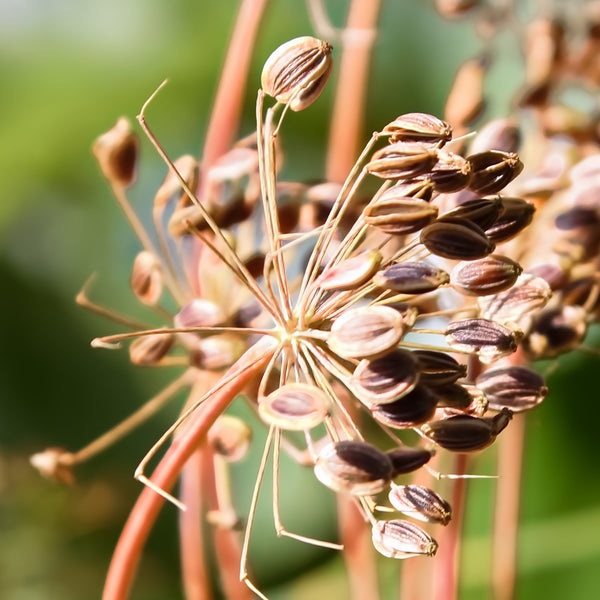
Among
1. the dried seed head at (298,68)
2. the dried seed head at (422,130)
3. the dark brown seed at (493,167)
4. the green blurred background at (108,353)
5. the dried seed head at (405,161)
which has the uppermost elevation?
the dried seed head at (298,68)

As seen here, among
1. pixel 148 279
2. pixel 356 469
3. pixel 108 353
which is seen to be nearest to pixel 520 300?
pixel 356 469

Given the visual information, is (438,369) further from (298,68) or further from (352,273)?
(298,68)

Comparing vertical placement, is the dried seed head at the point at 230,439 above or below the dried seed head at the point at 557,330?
below

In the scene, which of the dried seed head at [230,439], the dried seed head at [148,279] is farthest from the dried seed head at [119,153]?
the dried seed head at [230,439]

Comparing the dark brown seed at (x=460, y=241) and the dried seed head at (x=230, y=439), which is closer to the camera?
the dark brown seed at (x=460, y=241)

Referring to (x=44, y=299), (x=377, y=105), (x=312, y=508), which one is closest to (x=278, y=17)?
(x=377, y=105)

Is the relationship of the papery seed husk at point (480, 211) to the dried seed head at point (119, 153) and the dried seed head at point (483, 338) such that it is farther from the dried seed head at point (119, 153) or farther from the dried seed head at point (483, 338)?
the dried seed head at point (119, 153)

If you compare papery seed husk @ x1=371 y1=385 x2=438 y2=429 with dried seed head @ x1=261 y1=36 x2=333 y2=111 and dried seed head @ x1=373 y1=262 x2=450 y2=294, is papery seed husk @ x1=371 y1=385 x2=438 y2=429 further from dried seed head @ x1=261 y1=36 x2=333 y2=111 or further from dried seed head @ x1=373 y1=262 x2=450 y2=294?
dried seed head @ x1=261 y1=36 x2=333 y2=111
